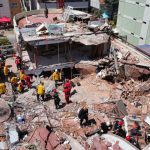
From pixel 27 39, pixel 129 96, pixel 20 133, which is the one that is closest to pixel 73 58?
pixel 27 39

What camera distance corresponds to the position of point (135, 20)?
38500mm

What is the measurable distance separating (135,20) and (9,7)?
26.5m

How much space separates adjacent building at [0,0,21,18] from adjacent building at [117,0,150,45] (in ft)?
71.3

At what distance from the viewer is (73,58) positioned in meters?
25.5

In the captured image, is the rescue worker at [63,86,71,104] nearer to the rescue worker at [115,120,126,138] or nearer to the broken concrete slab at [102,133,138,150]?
the broken concrete slab at [102,133,138,150]

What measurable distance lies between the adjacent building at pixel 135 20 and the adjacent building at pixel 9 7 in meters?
21.7

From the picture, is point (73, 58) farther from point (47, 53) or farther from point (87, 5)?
point (87, 5)

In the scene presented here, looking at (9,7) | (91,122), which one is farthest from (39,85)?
(9,7)

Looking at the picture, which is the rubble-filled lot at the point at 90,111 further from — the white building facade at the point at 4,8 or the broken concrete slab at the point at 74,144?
the white building facade at the point at 4,8

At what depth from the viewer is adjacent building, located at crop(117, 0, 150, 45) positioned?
1405 inches

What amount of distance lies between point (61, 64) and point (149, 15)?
56.8 ft

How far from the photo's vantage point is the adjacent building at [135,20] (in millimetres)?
35688

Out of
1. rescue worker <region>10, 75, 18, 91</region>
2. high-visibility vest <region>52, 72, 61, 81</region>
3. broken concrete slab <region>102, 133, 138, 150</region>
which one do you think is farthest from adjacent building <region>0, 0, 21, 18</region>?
broken concrete slab <region>102, 133, 138, 150</region>

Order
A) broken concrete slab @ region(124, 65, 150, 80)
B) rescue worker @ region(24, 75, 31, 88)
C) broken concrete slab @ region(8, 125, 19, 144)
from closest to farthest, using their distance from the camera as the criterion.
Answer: broken concrete slab @ region(8, 125, 19, 144) < rescue worker @ region(24, 75, 31, 88) < broken concrete slab @ region(124, 65, 150, 80)
